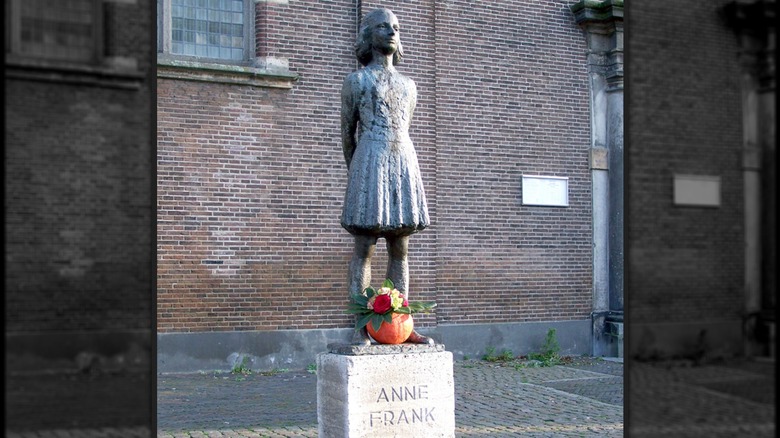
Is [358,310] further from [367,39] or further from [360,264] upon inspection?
[367,39]

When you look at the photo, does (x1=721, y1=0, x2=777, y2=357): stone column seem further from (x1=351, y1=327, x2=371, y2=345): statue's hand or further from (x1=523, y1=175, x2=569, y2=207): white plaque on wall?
(x1=523, y1=175, x2=569, y2=207): white plaque on wall

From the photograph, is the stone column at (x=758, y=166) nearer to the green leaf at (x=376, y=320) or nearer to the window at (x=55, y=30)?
the window at (x=55, y=30)

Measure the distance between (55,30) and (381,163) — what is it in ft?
13.5

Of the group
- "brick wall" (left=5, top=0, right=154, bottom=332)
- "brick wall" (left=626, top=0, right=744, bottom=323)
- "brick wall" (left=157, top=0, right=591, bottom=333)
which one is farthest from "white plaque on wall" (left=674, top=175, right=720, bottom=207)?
"brick wall" (left=157, top=0, right=591, bottom=333)

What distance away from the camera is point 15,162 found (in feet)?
6.86

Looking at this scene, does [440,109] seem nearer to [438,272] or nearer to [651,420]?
[438,272]

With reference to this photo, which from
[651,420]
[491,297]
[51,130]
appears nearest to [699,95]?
[651,420]

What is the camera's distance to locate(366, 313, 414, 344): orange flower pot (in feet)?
19.9

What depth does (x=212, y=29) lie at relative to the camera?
12344 mm

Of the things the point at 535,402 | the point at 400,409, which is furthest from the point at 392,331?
the point at 535,402


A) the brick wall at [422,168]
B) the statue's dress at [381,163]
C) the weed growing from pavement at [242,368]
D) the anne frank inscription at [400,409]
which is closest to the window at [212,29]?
the brick wall at [422,168]

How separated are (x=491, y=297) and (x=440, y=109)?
2923 millimetres

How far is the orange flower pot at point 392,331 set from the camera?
6051 mm

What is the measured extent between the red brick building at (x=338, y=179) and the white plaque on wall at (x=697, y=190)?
9920mm
